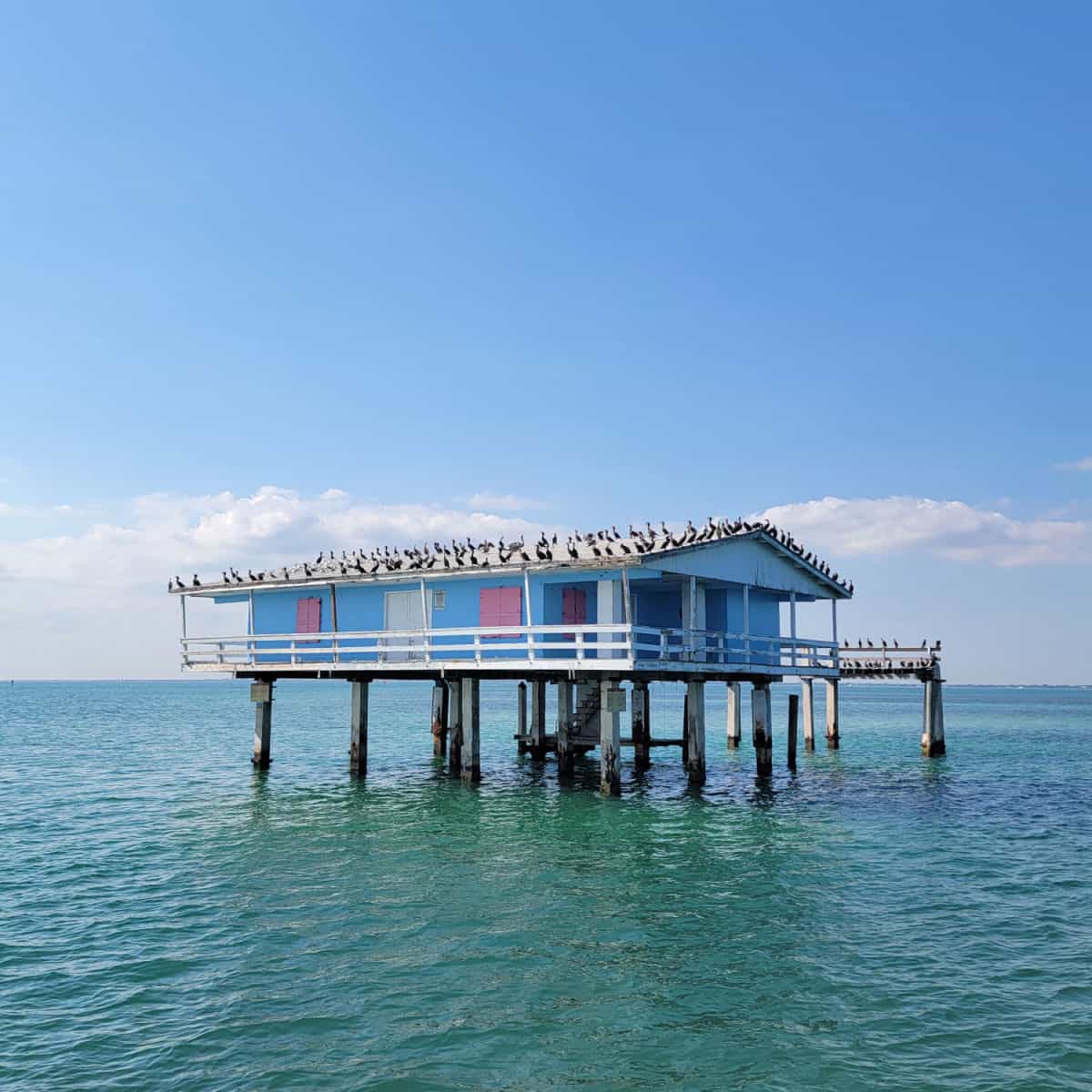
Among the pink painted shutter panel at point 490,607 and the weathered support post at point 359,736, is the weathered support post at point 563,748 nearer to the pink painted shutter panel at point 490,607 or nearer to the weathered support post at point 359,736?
the pink painted shutter panel at point 490,607

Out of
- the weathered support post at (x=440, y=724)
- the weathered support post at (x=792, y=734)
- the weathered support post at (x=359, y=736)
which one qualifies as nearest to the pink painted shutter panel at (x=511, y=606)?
the weathered support post at (x=359, y=736)

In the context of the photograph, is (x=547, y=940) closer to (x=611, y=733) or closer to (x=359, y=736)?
(x=611, y=733)

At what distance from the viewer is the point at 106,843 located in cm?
2450

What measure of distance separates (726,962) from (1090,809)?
64.8ft

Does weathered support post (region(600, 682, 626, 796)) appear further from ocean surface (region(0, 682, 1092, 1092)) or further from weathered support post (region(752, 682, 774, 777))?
weathered support post (region(752, 682, 774, 777))

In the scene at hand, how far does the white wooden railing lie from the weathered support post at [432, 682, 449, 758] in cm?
823

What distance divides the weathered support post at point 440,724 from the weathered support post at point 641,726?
8.38 meters

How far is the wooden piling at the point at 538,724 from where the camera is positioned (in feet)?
126

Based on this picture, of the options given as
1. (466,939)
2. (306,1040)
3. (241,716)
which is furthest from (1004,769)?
(241,716)

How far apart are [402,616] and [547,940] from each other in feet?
56.6

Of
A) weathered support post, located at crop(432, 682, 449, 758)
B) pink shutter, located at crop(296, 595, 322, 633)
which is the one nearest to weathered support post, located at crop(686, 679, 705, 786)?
pink shutter, located at crop(296, 595, 322, 633)

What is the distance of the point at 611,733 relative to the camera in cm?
2797

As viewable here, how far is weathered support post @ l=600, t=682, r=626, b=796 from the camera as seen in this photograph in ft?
90.2

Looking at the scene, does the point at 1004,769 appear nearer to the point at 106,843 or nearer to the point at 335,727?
the point at 106,843
